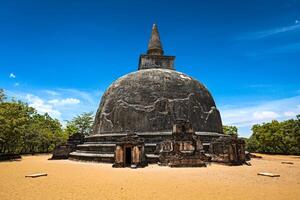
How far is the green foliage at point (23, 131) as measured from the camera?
19848 millimetres

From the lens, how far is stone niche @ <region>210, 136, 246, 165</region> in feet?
48.1

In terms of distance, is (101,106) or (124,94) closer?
(124,94)

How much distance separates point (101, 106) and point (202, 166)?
1125 centimetres

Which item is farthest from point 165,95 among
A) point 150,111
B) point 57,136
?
point 57,136

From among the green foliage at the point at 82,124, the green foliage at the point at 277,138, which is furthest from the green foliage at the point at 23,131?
the green foliage at the point at 277,138

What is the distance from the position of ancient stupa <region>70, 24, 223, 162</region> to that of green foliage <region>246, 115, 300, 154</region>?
1581cm

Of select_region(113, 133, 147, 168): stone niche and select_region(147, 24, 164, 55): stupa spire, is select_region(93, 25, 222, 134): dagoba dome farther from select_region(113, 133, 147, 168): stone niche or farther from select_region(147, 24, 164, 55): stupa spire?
select_region(147, 24, 164, 55): stupa spire

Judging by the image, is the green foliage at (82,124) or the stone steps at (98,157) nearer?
the stone steps at (98,157)

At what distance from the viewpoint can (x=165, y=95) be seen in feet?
61.9

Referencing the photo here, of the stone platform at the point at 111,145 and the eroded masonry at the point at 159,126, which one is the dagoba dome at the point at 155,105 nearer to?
the eroded masonry at the point at 159,126

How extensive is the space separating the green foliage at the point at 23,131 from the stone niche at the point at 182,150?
12.9 meters

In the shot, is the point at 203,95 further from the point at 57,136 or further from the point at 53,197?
the point at 57,136

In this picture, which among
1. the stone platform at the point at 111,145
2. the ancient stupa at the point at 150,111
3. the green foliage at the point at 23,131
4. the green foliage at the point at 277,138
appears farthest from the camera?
the green foliage at the point at 277,138

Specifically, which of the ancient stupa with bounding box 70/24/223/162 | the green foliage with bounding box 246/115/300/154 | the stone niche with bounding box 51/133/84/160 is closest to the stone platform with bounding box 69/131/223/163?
the ancient stupa with bounding box 70/24/223/162
